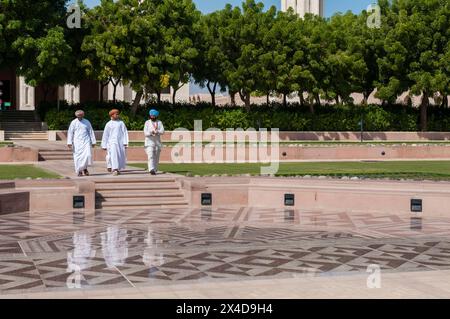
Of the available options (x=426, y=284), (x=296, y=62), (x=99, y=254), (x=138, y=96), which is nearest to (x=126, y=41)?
(x=138, y=96)

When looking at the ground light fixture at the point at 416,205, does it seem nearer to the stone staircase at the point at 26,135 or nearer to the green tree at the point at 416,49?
the stone staircase at the point at 26,135

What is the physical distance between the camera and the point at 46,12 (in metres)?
35.4

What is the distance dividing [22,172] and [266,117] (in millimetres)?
24573

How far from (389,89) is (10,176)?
1108 inches

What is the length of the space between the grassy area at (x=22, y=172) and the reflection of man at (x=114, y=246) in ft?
18.5

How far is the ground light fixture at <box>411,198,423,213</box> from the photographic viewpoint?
13070 mm

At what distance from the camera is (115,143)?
15.7 metres

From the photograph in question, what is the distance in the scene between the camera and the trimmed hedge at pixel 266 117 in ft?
123

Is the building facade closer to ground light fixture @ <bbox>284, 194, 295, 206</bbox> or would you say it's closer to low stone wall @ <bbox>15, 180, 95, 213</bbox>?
low stone wall @ <bbox>15, 180, 95, 213</bbox>

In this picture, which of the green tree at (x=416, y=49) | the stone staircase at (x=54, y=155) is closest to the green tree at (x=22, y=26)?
the stone staircase at (x=54, y=155)

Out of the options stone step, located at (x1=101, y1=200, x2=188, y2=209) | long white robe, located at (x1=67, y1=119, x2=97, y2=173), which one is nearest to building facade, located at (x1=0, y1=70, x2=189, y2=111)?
long white robe, located at (x1=67, y1=119, x2=97, y2=173)

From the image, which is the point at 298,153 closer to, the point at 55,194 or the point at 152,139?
the point at 152,139

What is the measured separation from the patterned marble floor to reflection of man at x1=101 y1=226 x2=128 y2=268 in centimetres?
1

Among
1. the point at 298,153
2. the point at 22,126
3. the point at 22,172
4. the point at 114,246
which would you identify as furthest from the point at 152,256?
the point at 22,126
